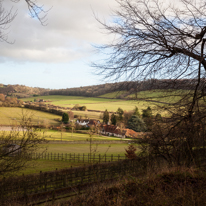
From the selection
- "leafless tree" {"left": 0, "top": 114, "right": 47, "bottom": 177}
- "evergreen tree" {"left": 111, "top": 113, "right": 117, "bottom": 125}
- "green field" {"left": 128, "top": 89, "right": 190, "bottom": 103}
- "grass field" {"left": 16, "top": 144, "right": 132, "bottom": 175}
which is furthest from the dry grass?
"evergreen tree" {"left": 111, "top": 113, "right": 117, "bottom": 125}

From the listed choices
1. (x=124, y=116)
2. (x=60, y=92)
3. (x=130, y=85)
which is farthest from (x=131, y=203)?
(x=60, y=92)

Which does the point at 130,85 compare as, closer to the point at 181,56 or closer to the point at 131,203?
the point at 181,56

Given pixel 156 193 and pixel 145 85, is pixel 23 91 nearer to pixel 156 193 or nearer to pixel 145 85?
pixel 145 85

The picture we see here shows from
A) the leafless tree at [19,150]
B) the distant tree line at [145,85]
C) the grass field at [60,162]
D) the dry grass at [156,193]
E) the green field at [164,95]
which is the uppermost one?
the distant tree line at [145,85]

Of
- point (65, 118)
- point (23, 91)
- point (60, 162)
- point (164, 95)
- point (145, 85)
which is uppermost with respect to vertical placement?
point (23, 91)

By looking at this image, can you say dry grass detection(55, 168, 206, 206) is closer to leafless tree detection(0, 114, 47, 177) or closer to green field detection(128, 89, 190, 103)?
green field detection(128, 89, 190, 103)

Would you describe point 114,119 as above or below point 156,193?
below

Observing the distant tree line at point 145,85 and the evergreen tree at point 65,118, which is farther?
the evergreen tree at point 65,118

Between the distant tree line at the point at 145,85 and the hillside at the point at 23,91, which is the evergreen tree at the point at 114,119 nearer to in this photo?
the distant tree line at the point at 145,85

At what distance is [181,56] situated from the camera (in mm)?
4773

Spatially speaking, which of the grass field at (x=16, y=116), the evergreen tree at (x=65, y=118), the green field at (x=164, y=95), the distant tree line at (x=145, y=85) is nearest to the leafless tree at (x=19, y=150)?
the distant tree line at (x=145, y=85)

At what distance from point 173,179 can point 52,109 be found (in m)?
75.7

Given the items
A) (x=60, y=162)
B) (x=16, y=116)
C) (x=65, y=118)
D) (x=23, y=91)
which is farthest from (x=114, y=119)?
(x=23, y=91)

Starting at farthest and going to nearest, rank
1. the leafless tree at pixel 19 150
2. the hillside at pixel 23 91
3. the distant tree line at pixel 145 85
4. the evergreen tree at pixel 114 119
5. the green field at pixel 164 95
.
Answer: the hillside at pixel 23 91
the evergreen tree at pixel 114 119
the leafless tree at pixel 19 150
the green field at pixel 164 95
the distant tree line at pixel 145 85
